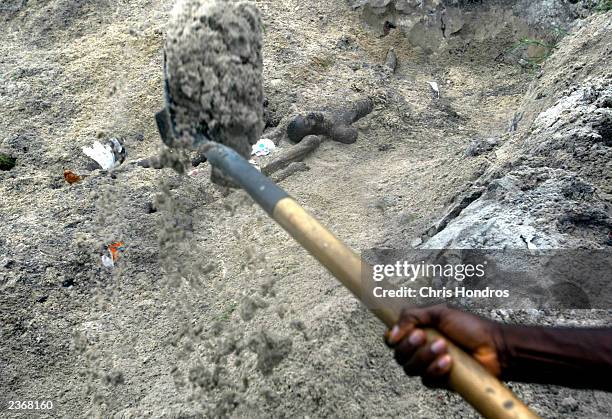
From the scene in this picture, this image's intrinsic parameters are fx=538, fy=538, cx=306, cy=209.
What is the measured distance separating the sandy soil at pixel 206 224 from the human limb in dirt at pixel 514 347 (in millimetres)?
484

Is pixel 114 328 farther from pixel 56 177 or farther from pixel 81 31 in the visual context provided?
pixel 81 31

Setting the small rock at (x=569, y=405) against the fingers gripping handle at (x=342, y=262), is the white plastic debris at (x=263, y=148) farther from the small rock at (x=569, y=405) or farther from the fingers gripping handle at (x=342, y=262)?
the small rock at (x=569, y=405)

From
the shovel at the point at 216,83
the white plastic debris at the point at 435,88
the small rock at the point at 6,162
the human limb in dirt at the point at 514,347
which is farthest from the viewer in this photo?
the white plastic debris at the point at 435,88

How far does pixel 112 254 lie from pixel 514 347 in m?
2.50

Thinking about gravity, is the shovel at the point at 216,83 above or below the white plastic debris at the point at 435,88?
above

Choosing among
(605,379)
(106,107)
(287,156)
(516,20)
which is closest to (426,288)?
(605,379)

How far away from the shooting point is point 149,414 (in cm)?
220

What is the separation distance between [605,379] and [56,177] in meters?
3.61

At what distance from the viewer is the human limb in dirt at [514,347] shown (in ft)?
3.92

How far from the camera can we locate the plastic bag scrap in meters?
3.10

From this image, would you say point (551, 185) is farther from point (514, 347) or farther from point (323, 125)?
point (323, 125)

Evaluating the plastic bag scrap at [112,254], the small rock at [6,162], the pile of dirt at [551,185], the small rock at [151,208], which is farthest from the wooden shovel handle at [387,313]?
the small rock at [6,162]

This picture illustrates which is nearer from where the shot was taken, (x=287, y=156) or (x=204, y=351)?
(x=204, y=351)

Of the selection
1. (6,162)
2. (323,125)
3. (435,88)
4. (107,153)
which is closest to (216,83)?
(323,125)
